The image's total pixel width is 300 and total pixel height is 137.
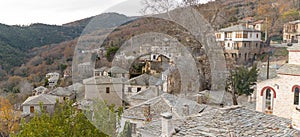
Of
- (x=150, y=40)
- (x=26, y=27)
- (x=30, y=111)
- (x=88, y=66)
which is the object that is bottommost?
(x=30, y=111)

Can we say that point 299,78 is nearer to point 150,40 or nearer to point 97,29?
point 150,40

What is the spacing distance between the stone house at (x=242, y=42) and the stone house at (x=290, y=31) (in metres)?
3.19

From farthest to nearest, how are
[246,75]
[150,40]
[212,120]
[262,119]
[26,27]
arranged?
[26,27] → [246,75] → [150,40] → [262,119] → [212,120]

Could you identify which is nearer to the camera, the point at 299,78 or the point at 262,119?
the point at 262,119

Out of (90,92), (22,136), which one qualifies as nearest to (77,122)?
(22,136)

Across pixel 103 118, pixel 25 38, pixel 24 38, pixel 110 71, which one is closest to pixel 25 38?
pixel 25 38

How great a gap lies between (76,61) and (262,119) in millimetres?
5914

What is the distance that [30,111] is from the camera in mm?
18062

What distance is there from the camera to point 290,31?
25234 mm

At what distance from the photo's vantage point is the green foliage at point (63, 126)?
16.1 feet

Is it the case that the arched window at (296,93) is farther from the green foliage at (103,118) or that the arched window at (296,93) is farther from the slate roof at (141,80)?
the slate roof at (141,80)

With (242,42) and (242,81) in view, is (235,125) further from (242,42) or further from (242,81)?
(242,42)

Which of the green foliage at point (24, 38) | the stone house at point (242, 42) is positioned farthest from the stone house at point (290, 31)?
the green foliage at point (24, 38)

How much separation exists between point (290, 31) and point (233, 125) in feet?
82.9
